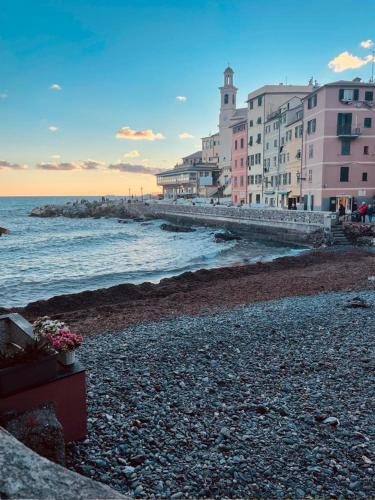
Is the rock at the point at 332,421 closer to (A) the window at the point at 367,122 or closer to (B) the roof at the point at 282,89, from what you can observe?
(A) the window at the point at 367,122

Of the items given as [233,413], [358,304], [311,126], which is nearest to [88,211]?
[311,126]

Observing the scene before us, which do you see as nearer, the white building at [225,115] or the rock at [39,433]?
the rock at [39,433]

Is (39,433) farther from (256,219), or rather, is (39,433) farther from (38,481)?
(256,219)

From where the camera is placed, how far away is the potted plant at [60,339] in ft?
15.9

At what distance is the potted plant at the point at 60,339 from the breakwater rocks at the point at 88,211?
88431 millimetres

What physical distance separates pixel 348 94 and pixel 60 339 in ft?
156

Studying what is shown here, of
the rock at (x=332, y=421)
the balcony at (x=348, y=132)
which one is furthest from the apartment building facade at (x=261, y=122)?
the rock at (x=332, y=421)

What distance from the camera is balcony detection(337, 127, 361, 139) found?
1752 inches

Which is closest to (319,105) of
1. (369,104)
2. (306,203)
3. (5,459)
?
(369,104)

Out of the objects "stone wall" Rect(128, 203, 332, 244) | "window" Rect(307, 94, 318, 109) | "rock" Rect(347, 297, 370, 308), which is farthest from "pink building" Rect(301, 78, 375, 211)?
"rock" Rect(347, 297, 370, 308)

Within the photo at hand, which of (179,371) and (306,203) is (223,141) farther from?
(179,371)

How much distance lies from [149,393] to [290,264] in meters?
21.4

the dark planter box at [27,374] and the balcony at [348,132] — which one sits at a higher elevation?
the balcony at [348,132]

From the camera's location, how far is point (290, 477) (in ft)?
15.5
